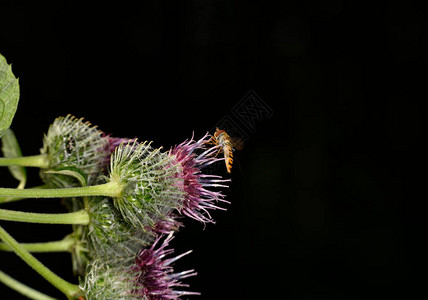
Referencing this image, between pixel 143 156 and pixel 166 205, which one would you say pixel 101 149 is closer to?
pixel 143 156

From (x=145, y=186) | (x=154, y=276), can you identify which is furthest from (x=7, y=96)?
(x=154, y=276)

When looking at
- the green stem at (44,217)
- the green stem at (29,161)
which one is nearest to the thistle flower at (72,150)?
the green stem at (29,161)

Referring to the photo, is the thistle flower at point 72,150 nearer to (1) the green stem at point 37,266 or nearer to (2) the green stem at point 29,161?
(2) the green stem at point 29,161

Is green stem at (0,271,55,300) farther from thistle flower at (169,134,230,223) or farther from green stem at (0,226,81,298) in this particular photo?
thistle flower at (169,134,230,223)

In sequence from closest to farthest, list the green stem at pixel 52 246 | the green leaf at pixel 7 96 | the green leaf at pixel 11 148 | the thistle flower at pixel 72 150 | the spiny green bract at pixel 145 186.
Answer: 1. the green leaf at pixel 7 96
2. the spiny green bract at pixel 145 186
3. the green stem at pixel 52 246
4. the thistle flower at pixel 72 150
5. the green leaf at pixel 11 148

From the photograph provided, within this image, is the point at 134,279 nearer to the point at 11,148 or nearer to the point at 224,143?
the point at 224,143

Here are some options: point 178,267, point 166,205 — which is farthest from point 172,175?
point 178,267

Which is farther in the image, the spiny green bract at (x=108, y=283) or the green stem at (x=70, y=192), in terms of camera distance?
the spiny green bract at (x=108, y=283)
